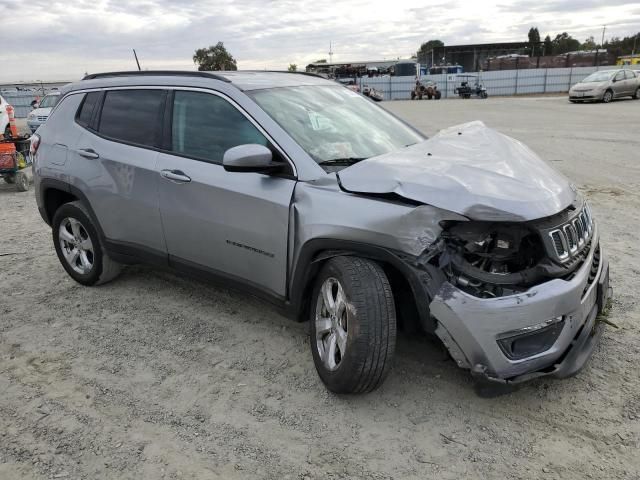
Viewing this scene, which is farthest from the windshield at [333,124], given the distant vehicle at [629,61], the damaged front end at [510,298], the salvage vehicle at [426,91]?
the distant vehicle at [629,61]

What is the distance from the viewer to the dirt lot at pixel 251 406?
2.51 m

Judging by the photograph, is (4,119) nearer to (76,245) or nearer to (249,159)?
(76,245)

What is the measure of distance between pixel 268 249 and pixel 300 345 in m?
0.77

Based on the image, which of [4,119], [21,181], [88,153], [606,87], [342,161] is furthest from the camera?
[606,87]

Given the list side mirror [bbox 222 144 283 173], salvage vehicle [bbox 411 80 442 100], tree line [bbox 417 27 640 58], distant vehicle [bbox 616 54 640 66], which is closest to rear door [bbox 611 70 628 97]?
salvage vehicle [bbox 411 80 442 100]

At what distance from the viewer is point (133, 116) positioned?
405 centimetres

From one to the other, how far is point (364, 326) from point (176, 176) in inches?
68.5

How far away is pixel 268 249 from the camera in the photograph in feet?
10.6

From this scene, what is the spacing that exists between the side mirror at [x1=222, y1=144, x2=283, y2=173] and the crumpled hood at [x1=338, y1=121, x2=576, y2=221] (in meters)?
0.45

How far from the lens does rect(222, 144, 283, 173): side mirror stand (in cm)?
302

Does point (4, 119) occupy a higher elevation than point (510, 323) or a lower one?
higher

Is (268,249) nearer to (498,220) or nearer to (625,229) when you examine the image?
(498,220)

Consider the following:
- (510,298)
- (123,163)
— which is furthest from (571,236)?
(123,163)

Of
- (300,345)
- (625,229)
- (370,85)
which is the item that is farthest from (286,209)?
(370,85)
